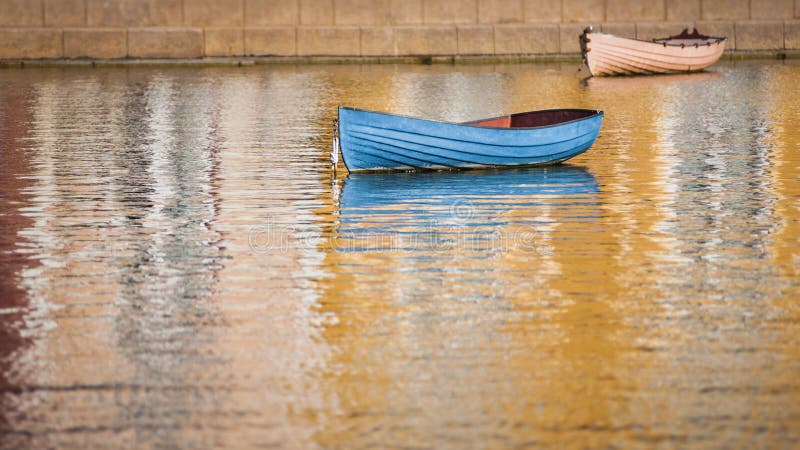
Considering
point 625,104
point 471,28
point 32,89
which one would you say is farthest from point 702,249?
point 471,28

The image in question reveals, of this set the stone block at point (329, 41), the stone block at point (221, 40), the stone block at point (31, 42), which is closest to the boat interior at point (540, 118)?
the stone block at point (329, 41)

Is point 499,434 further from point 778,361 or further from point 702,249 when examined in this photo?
point 702,249

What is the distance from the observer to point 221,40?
44312 millimetres

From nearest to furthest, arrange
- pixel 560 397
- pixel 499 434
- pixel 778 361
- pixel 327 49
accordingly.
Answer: pixel 499 434 < pixel 560 397 < pixel 778 361 < pixel 327 49

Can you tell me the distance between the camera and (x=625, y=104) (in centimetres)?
3000

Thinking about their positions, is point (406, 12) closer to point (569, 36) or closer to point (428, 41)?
point (428, 41)

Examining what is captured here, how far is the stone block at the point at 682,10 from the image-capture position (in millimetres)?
44719

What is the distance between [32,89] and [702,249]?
25119 mm

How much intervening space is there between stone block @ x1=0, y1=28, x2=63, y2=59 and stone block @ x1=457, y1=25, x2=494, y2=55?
471 inches

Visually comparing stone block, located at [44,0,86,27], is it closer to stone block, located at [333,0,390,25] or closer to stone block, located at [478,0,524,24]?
stone block, located at [333,0,390,25]

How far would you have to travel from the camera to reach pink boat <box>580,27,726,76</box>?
39.2 metres

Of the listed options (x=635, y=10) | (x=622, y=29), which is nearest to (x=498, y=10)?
(x=622, y=29)

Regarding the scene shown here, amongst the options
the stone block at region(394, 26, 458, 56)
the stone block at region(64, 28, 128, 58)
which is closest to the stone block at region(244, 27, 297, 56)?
the stone block at region(394, 26, 458, 56)

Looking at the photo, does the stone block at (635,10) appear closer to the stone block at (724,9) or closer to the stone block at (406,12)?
the stone block at (724,9)
